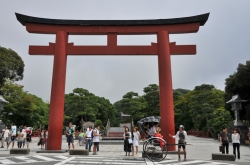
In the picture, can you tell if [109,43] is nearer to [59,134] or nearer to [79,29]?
[79,29]

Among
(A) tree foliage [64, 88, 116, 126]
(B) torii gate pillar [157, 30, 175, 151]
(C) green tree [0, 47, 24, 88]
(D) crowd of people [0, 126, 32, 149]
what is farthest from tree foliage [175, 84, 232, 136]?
(C) green tree [0, 47, 24, 88]

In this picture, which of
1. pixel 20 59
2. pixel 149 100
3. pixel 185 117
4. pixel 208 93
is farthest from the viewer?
pixel 185 117

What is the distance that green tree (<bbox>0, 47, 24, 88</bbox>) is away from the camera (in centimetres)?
2867

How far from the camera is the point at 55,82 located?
14359mm

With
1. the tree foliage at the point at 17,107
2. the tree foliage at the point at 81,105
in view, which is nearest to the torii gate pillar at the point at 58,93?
the tree foliage at the point at 17,107

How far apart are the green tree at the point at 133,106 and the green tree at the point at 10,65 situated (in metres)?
16.6

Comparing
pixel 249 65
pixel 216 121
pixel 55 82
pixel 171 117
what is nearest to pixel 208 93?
pixel 216 121

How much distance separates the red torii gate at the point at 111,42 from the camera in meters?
14.4

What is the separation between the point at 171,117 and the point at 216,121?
2124cm

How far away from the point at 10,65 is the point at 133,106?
762 inches

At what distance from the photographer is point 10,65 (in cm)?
2984

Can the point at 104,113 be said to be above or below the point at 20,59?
below

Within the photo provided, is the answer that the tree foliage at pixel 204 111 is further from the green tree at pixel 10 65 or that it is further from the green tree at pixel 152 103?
the green tree at pixel 10 65

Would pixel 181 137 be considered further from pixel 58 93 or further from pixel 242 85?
pixel 242 85
